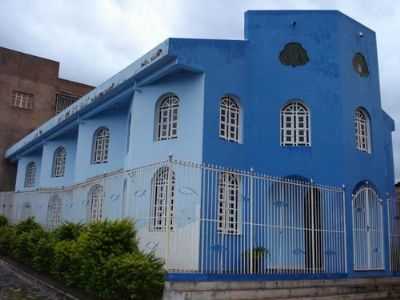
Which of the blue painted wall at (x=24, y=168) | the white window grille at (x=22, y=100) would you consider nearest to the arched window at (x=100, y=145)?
the blue painted wall at (x=24, y=168)

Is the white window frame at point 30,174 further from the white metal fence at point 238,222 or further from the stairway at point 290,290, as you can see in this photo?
the stairway at point 290,290

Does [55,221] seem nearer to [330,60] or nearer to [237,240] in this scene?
[237,240]

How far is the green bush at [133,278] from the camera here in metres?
8.74

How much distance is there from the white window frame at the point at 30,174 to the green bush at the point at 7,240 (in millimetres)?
9709

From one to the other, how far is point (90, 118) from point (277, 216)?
31.8 feet

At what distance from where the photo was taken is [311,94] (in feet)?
47.0

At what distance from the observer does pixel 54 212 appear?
14.8 meters

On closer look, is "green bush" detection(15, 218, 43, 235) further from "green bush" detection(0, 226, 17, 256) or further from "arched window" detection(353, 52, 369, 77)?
"arched window" detection(353, 52, 369, 77)

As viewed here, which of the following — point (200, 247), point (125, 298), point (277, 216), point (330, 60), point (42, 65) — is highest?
point (42, 65)

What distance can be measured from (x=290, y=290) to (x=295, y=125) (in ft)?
18.6

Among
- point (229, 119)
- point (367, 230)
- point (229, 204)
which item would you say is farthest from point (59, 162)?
point (367, 230)

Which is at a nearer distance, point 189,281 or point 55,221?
point 189,281

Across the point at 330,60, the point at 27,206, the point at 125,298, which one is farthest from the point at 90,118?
the point at 125,298

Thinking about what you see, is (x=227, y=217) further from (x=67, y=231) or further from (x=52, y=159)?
(x=52, y=159)
